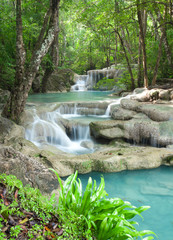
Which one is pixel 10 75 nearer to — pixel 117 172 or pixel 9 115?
pixel 9 115

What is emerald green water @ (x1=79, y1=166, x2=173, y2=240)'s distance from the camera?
3418mm

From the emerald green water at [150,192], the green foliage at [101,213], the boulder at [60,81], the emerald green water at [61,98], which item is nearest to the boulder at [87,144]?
the emerald green water at [150,192]

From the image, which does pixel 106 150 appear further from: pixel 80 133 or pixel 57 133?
pixel 57 133

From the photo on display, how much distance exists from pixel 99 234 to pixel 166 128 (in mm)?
5567

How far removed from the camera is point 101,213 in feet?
8.09

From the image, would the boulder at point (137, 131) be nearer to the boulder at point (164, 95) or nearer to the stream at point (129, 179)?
the stream at point (129, 179)

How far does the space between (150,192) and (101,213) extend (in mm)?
2397

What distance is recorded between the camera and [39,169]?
3246mm

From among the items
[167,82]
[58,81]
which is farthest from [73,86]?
[167,82]

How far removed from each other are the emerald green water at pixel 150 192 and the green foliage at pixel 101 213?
1.14 metres

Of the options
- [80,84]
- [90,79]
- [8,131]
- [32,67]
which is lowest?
[8,131]

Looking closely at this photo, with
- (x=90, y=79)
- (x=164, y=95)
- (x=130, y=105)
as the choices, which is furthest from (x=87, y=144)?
(x=90, y=79)

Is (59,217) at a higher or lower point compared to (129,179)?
higher

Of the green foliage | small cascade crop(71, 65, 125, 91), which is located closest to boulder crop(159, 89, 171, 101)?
the green foliage
